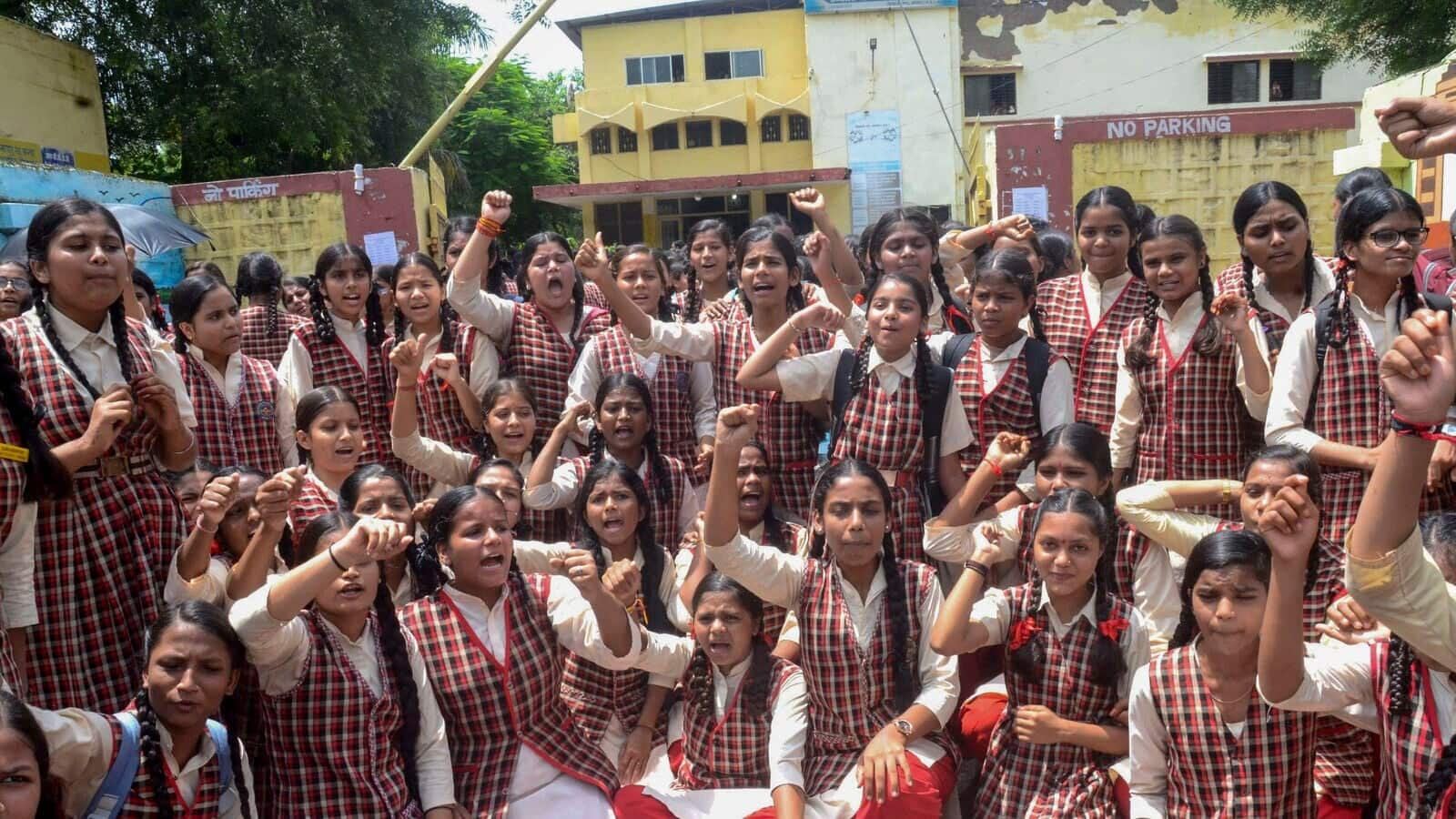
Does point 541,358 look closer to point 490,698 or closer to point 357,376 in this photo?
point 357,376

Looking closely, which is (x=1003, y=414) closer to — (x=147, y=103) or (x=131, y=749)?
(x=131, y=749)

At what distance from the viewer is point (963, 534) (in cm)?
349

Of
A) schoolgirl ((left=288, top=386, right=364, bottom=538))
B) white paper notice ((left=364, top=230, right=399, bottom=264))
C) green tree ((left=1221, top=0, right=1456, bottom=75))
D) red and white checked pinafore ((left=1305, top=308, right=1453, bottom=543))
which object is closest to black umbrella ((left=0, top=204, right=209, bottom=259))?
white paper notice ((left=364, top=230, right=399, bottom=264))

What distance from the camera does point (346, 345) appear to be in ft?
15.3

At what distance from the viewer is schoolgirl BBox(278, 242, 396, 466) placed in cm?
458

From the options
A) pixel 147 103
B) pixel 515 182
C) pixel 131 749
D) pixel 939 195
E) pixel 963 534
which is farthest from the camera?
pixel 515 182

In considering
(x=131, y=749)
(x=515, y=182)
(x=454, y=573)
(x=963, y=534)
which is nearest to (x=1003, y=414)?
(x=963, y=534)

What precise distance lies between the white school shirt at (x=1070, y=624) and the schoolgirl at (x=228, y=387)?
2.51 metres

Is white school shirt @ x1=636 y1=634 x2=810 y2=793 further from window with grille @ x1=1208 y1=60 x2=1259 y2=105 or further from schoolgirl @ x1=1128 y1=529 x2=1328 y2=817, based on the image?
window with grille @ x1=1208 y1=60 x2=1259 y2=105

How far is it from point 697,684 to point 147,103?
16.4 meters

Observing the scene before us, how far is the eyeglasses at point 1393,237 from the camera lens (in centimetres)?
316

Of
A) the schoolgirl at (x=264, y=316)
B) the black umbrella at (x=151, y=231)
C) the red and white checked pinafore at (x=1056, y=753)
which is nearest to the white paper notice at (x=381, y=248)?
the black umbrella at (x=151, y=231)

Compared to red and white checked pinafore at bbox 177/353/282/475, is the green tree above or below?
above

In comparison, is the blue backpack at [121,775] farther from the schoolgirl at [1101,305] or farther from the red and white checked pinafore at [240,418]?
the schoolgirl at [1101,305]
